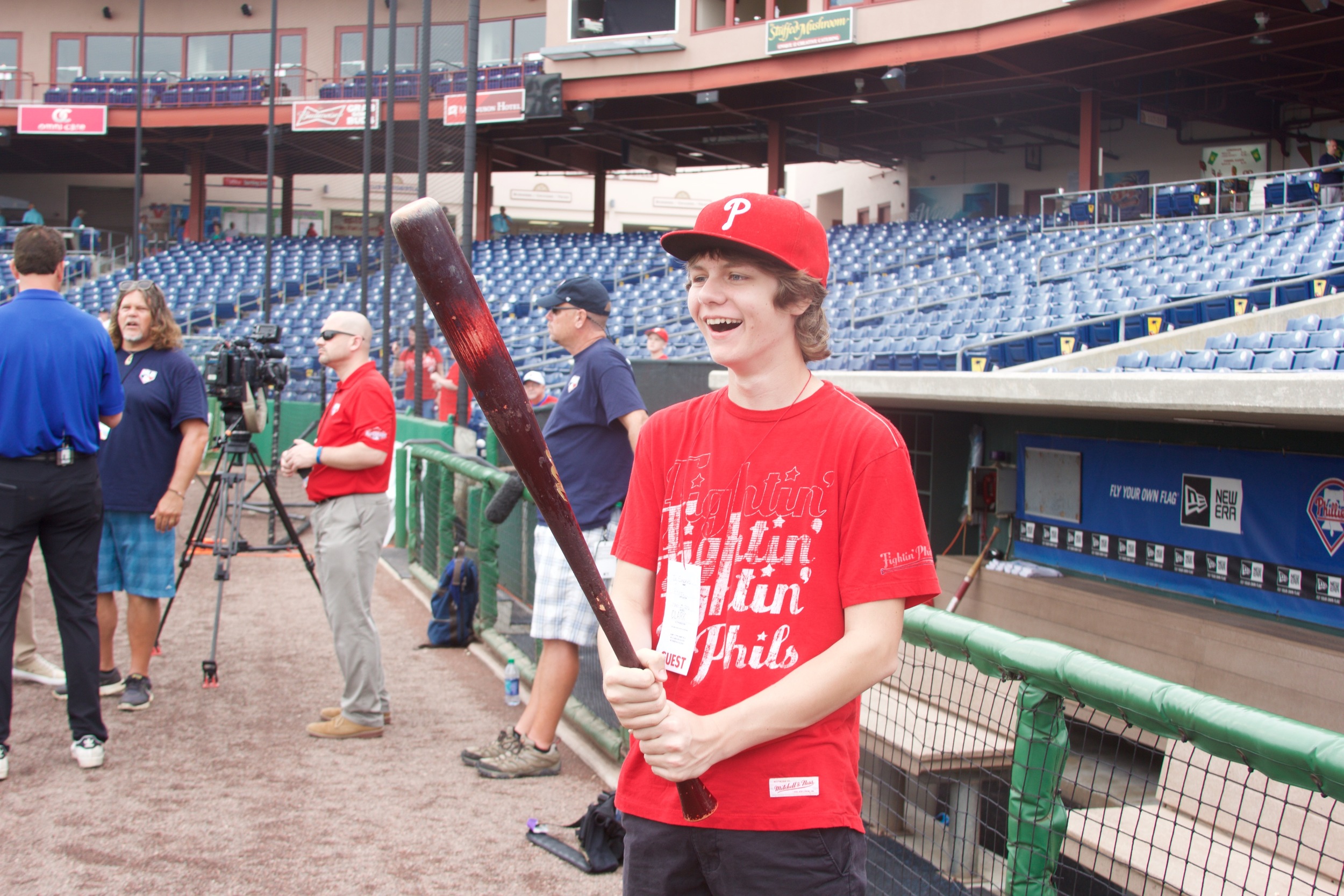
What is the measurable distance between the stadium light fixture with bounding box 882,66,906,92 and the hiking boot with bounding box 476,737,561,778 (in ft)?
62.8

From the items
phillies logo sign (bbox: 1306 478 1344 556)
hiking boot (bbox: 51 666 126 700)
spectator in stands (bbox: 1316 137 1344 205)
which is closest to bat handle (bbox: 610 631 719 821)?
hiking boot (bbox: 51 666 126 700)

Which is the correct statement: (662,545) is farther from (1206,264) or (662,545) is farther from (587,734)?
(1206,264)

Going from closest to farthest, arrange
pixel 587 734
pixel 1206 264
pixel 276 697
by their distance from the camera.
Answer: pixel 587 734 → pixel 276 697 → pixel 1206 264

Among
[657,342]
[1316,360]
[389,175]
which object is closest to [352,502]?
[1316,360]

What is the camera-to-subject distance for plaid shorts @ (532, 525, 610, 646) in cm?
379

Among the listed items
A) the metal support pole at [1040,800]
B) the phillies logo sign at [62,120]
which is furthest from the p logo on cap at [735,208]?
the phillies logo sign at [62,120]

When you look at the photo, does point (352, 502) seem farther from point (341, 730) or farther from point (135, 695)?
point (135, 695)

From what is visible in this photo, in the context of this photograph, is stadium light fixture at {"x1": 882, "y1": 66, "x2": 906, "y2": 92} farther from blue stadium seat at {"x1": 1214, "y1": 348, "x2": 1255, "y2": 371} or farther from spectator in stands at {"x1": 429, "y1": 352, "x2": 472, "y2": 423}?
blue stadium seat at {"x1": 1214, "y1": 348, "x2": 1255, "y2": 371}

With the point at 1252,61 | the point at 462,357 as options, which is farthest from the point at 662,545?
the point at 1252,61

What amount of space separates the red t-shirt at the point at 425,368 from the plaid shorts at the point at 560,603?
26.5 feet

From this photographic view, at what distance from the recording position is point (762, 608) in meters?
1.56

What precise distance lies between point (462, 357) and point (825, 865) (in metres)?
0.88

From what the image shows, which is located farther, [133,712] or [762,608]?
[133,712]

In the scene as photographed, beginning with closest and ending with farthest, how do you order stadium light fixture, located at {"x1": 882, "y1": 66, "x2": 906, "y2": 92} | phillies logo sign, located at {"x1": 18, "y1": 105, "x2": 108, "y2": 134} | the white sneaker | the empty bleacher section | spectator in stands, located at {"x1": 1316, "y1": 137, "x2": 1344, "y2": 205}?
the white sneaker, the empty bleacher section, spectator in stands, located at {"x1": 1316, "y1": 137, "x2": 1344, "y2": 205}, stadium light fixture, located at {"x1": 882, "y1": 66, "x2": 906, "y2": 92}, phillies logo sign, located at {"x1": 18, "y1": 105, "x2": 108, "y2": 134}
